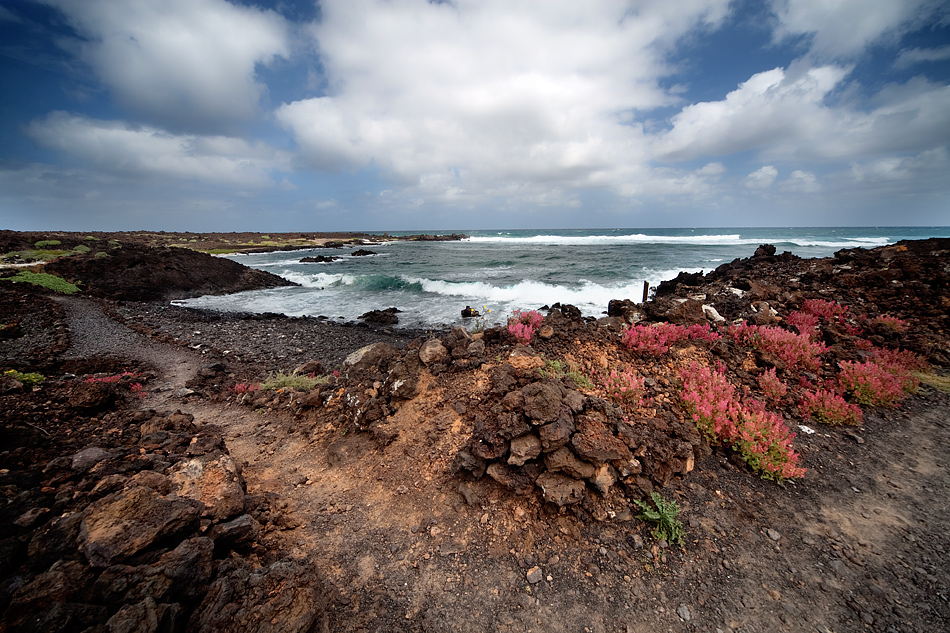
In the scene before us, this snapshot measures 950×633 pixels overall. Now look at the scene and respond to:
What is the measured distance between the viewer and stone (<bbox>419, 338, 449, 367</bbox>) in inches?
227

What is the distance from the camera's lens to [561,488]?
3.68 m

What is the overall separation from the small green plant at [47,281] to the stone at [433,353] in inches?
955

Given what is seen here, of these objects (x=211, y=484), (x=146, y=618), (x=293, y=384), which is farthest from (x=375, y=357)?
(x=146, y=618)

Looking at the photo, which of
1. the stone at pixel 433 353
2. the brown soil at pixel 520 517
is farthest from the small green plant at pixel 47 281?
the stone at pixel 433 353

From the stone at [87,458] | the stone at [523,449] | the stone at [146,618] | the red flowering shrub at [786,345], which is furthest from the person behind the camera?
the red flowering shrub at [786,345]

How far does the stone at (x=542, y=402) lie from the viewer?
398 centimetres

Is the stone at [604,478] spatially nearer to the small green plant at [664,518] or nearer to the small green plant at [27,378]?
the small green plant at [664,518]

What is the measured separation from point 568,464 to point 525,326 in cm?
312

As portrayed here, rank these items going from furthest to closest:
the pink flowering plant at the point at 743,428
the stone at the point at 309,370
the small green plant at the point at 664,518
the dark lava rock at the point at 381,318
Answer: the dark lava rock at the point at 381,318
the stone at the point at 309,370
the pink flowering plant at the point at 743,428
the small green plant at the point at 664,518

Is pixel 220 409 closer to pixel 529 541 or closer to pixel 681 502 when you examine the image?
pixel 529 541

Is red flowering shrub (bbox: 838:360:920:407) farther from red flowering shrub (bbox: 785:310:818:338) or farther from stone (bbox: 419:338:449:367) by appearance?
stone (bbox: 419:338:449:367)

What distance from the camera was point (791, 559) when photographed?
325 cm

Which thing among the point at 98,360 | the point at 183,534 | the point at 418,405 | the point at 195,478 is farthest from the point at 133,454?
the point at 98,360

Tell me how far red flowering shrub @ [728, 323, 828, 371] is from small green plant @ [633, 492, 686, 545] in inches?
190
